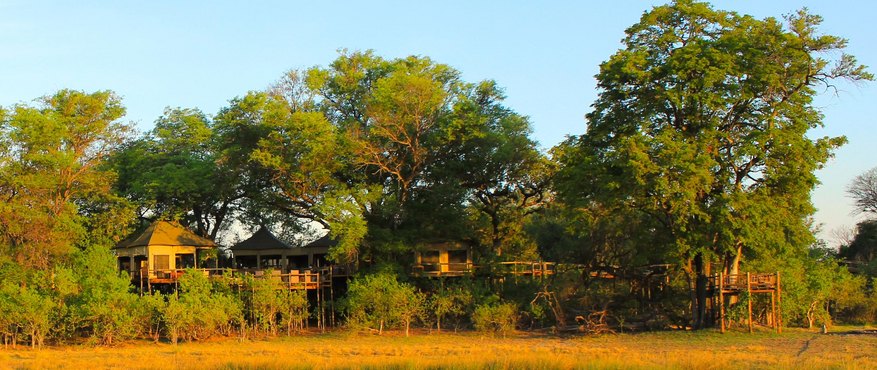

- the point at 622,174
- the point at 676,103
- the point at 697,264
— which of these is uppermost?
the point at 676,103

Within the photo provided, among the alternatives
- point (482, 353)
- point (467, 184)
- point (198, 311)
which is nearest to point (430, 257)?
point (467, 184)

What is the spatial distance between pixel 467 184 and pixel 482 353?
1474 cm

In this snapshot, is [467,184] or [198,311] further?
[467,184]

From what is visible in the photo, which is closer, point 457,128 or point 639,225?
point 639,225

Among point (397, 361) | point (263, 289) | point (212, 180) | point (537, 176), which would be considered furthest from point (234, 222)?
point (397, 361)

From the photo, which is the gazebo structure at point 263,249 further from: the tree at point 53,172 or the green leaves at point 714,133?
the green leaves at point 714,133

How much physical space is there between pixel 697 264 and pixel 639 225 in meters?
2.62

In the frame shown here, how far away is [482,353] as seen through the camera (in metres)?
22.3

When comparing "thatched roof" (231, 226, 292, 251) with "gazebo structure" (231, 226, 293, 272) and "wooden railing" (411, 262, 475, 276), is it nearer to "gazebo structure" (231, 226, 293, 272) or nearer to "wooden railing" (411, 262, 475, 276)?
"gazebo structure" (231, 226, 293, 272)

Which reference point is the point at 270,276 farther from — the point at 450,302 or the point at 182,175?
the point at 182,175

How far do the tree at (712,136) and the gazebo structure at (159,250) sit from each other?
19.1 m

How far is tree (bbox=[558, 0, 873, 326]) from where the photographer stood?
26203 millimetres

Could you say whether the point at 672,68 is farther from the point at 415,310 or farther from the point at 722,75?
the point at 415,310

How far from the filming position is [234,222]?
47562mm
